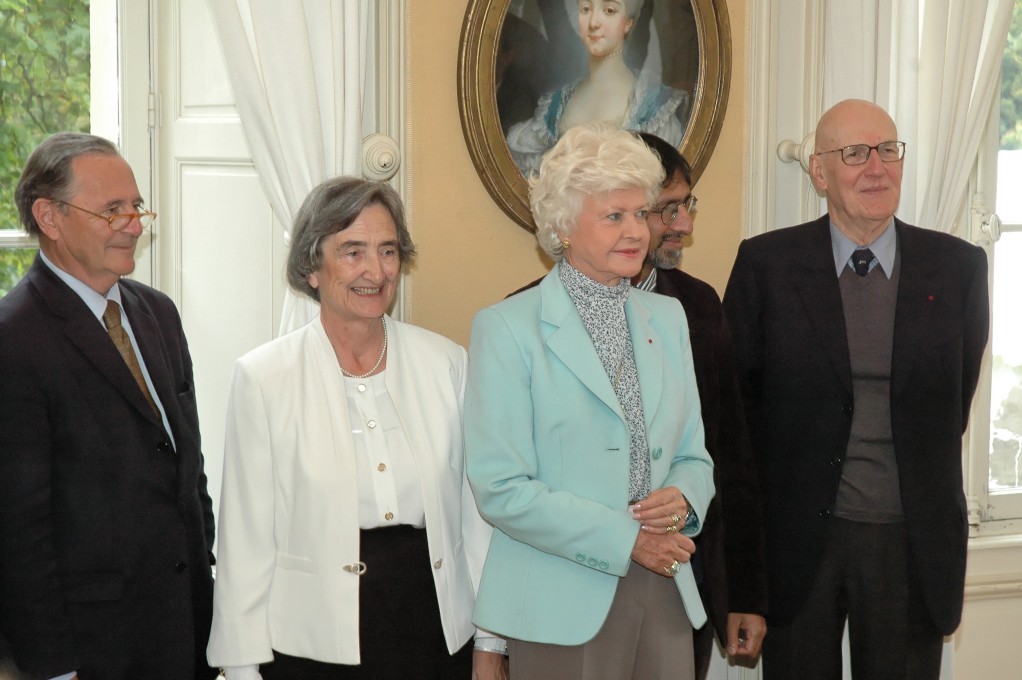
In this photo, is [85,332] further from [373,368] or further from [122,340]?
[373,368]

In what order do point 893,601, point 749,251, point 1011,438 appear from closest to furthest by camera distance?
point 893,601, point 749,251, point 1011,438

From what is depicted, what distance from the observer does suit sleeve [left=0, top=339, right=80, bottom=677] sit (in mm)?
2207

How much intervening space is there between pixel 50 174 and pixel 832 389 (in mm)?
2025

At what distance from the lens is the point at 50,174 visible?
7.94 feet

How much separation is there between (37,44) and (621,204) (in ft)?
6.48

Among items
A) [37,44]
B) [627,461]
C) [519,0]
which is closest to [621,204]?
[627,461]

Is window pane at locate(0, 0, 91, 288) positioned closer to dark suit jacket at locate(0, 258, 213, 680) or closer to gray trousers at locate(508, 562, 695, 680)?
dark suit jacket at locate(0, 258, 213, 680)

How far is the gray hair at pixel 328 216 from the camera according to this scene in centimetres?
250

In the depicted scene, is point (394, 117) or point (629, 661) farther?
Answer: point (394, 117)

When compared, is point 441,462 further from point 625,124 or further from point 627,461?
point 625,124

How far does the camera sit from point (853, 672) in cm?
304

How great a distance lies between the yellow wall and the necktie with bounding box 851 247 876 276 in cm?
102

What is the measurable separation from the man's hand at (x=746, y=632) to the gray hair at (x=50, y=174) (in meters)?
2.00

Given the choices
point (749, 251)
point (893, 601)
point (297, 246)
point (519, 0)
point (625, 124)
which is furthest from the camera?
point (625, 124)
